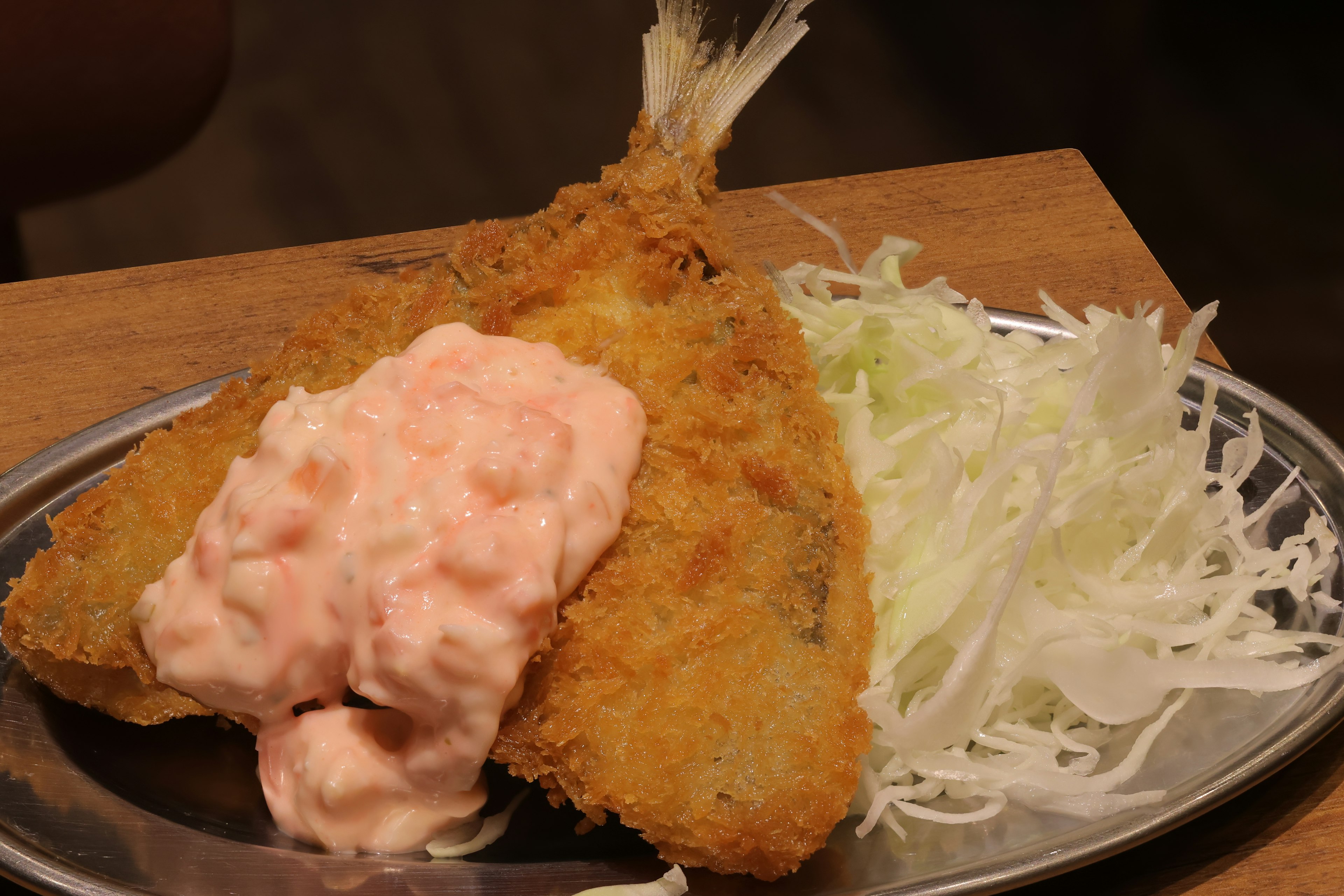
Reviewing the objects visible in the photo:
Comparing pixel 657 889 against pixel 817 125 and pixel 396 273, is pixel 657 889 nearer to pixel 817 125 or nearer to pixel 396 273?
pixel 396 273

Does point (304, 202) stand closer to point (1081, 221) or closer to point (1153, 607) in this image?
point (1081, 221)

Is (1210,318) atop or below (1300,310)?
atop

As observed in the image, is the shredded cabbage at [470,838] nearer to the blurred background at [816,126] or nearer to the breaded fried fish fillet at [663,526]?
the breaded fried fish fillet at [663,526]

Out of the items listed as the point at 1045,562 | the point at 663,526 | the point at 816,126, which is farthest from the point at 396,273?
the point at 816,126

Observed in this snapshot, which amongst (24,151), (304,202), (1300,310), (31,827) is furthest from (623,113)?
(31,827)

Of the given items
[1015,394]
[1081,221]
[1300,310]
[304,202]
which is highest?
[1015,394]

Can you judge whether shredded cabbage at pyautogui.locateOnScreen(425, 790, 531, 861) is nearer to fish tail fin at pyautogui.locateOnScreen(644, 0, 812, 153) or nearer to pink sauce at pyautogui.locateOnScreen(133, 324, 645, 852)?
pink sauce at pyautogui.locateOnScreen(133, 324, 645, 852)

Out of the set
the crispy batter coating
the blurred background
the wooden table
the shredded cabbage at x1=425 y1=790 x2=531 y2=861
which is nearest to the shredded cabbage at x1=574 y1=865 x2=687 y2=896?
the crispy batter coating
